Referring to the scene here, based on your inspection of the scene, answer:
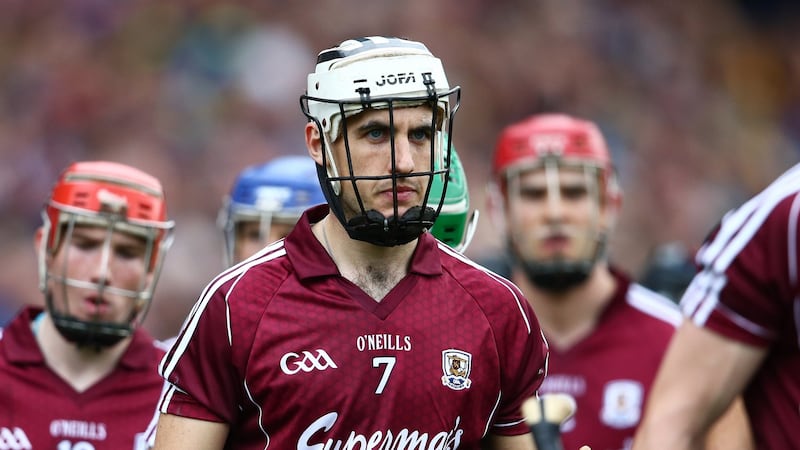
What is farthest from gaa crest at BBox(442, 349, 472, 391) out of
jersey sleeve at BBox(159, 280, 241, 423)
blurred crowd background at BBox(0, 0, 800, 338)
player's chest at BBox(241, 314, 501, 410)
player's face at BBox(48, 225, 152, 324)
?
blurred crowd background at BBox(0, 0, 800, 338)

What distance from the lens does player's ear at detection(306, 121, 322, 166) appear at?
3371 mm

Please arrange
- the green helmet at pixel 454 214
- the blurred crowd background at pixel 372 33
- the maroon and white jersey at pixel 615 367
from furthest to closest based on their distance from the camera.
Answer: the blurred crowd background at pixel 372 33 < the maroon and white jersey at pixel 615 367 < the green helmet at pixel 454 214

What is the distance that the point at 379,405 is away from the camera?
3.16 m

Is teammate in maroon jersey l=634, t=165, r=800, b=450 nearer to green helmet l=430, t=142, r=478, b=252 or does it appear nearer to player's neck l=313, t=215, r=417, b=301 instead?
player's neck l=313, t=215, r=417, b=301

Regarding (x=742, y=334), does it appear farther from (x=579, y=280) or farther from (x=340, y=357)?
(x=579, y=280)

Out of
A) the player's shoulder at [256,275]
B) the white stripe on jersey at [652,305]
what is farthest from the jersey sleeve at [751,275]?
the white stripe on jersey at [652,305]

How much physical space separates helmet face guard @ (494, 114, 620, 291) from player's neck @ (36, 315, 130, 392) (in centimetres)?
198

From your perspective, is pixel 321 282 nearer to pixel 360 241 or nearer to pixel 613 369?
pixel 360 241

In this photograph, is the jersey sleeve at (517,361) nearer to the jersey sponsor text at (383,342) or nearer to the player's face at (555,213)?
the jersey sponsor text at (383,342)

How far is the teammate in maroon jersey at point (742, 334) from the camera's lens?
→ 295 centimetres

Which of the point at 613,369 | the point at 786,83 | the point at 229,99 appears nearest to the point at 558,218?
the point at 613,369

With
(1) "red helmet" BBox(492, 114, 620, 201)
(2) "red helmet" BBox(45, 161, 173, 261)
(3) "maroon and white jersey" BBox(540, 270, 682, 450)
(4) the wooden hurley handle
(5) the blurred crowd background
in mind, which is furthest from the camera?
(5) the blurred crowd background

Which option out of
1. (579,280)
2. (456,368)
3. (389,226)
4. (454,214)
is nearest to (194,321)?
(389,226)

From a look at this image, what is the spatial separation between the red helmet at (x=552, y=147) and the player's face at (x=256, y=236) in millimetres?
1297
